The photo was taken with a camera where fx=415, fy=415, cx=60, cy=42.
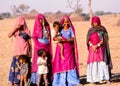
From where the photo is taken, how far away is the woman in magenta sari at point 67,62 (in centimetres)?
1015

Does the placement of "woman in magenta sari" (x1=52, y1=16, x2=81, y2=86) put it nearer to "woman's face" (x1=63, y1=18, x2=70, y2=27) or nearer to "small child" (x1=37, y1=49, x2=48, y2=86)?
"woman's face" (x1=63, y1=18, x2=70, y2=27)

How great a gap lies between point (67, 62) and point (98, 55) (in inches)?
38.1

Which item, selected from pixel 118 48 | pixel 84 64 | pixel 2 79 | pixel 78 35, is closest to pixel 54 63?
pixel 2 79

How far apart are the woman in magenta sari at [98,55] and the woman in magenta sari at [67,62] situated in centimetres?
63

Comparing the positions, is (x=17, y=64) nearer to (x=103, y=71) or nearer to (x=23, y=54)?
(x=23, y=54)

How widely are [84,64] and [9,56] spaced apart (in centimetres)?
435

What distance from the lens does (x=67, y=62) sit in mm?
10133

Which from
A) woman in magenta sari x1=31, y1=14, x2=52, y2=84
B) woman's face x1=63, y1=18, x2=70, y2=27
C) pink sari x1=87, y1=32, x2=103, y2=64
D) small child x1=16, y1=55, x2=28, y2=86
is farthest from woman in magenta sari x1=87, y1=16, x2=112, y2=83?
small child x1=16, y1=55, x2=28, y2=86

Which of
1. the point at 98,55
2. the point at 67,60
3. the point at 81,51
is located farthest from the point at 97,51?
the point at 81,51

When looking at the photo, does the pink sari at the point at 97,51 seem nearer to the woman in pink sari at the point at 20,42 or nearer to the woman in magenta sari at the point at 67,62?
the woman in magenta sari at the point at 67,62

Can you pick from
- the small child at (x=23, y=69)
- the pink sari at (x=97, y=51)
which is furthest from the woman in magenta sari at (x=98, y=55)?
the small child at (x=23, y=69)

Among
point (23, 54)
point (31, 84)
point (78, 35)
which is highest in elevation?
point (78, 35)

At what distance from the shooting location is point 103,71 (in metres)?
10.7

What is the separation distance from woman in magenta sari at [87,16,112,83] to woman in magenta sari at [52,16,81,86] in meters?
0.63
